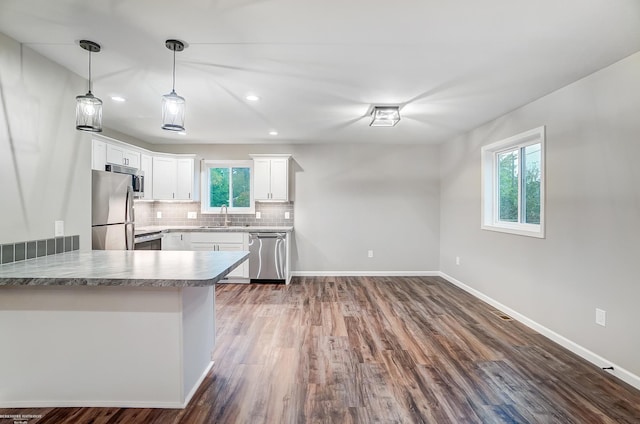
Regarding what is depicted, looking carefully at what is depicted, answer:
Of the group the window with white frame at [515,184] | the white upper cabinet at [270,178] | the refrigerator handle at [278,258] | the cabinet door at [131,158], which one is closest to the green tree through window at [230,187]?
the white upper cabinet at [270,178]

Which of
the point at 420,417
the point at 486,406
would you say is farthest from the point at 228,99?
the point at 486,406

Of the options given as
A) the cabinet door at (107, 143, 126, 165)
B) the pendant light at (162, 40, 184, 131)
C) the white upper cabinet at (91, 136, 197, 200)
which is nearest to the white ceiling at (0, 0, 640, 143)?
the pendant light at (162, 40, 184, 131)

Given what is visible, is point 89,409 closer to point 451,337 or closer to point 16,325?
point 16,325

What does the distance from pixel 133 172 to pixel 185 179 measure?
1.07 metres

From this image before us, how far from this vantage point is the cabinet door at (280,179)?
5344mm

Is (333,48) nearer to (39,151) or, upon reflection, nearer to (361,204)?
(39,151)

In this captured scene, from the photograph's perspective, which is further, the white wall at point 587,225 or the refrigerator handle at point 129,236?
the refrigerator handle at point 129,236

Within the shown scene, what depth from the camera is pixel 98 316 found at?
1872mm

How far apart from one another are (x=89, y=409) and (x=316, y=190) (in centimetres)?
427

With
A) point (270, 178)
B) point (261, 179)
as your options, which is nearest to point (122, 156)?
point (261, 179)

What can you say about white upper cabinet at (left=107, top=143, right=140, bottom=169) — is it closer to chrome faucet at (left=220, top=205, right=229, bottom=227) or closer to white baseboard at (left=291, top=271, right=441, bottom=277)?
chrome faucet at (left=220, top=205, right=229, bottom=227)

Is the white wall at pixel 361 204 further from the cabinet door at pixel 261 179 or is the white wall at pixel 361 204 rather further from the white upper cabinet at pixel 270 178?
the cabinet door at pixel 261 179

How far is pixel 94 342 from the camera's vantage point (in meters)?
1.88

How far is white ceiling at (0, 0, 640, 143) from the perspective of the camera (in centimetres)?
177
